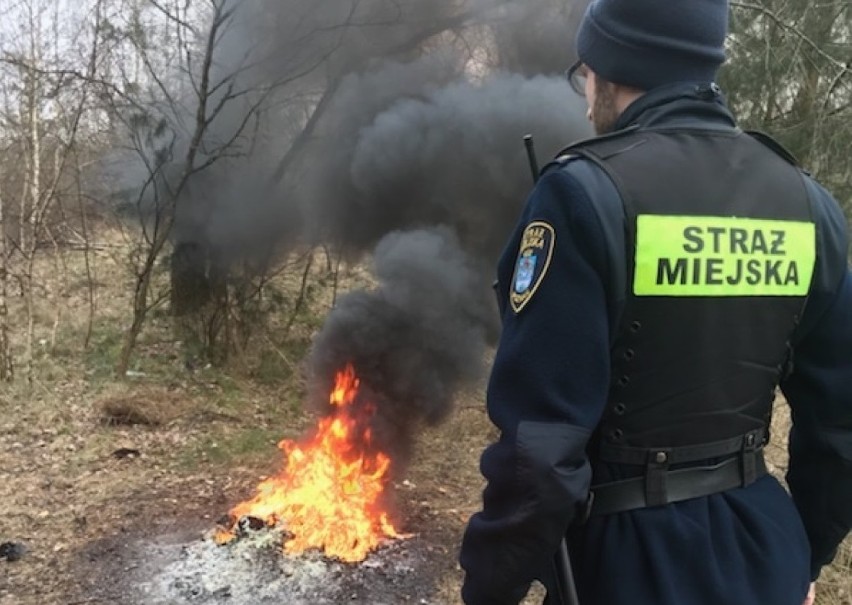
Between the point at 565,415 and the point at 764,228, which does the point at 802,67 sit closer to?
the point at 764,228

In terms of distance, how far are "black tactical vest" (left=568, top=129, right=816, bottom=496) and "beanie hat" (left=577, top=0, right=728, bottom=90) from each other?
0.15 metres

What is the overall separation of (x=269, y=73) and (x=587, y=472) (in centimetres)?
803

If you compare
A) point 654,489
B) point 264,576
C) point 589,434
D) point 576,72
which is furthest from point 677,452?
point 264,576

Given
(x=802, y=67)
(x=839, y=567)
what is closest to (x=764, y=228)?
(x=839, y=567)

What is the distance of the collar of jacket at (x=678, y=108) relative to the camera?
1.65 m

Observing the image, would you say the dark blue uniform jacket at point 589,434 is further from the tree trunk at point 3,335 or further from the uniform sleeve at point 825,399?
the tree trunk at point 3,335

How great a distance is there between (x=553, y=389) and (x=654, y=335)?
26 cm

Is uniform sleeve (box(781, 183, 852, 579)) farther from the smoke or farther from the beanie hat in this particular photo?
the smoke

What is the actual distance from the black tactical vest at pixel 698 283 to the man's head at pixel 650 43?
0.48 feet

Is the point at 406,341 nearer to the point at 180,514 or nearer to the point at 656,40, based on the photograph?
the point at 180,514

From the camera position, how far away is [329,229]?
8.39 m

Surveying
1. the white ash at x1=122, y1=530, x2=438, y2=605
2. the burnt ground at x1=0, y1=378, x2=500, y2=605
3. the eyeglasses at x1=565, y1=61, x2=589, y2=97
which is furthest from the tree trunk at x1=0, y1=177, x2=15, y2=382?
the eyeglasses at x1=565, y1=61, x2=589, y2=97

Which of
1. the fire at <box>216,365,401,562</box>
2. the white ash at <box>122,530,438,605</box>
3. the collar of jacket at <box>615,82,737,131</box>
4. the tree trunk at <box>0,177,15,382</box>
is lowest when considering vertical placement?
the white ash at <box>122,530,438,605</box>

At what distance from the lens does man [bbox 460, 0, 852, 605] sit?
4.95 ft
